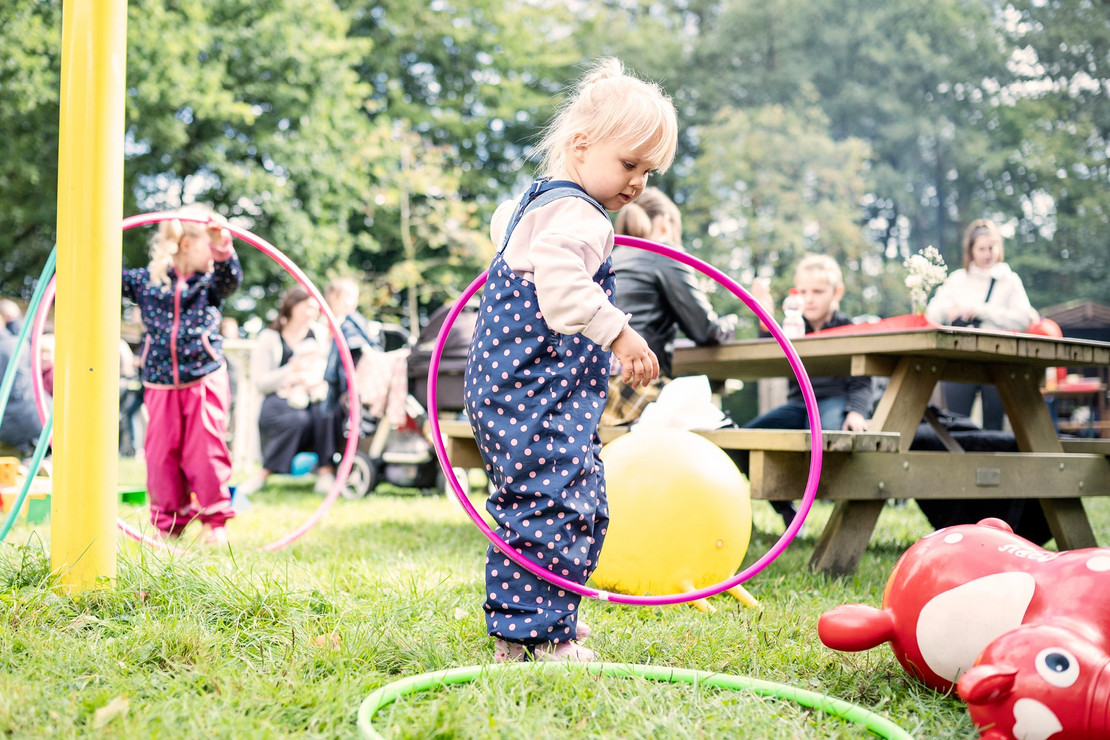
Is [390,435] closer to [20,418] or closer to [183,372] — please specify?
[20,418]

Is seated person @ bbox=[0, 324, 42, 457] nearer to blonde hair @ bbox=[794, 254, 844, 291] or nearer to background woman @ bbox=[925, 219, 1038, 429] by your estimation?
blonde hair @ bbox=[794, 254, 844, 291]

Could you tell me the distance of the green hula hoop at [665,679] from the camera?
1.70 meters

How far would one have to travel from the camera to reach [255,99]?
17.6 m

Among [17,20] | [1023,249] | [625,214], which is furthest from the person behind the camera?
[1023,249]

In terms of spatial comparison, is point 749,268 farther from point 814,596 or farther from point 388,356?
point 814,596

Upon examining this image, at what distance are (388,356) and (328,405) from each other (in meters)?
0.60

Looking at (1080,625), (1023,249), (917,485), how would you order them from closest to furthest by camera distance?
(1080,625)
(917,485)
(1023,249)

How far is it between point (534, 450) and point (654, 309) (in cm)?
204

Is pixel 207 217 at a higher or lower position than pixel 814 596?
higher

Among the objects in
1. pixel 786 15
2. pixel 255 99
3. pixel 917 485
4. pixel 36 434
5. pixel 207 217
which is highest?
pixel 786 15

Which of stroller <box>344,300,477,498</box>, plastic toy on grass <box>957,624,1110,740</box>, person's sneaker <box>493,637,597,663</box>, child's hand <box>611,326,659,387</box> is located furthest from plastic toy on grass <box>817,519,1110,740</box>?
stroller <box>344,300,477,498</box>

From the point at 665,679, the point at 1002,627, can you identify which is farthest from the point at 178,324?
the point at 1002,627

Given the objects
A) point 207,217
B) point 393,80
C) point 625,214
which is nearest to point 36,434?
point 207,217

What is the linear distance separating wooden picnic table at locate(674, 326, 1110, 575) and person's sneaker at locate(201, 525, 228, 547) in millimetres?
2165
